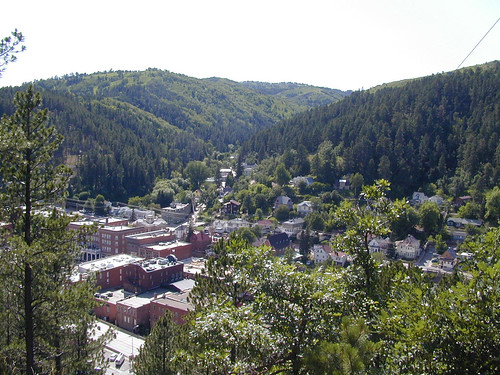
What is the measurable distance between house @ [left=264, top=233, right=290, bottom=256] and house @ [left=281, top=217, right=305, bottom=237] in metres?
1.92

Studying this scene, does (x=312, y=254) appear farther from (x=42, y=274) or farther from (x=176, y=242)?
(x=42, y=274)

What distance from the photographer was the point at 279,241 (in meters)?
34.9

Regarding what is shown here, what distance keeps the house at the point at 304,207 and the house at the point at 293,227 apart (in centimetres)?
271

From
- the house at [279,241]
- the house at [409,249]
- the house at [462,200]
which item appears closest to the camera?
the house at [409,249]

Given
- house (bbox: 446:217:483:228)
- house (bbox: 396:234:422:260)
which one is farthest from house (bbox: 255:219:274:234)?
house (bbox: 446:217:483:228)

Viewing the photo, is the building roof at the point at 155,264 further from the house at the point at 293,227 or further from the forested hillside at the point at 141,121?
the forested hillside at the point at 141,121

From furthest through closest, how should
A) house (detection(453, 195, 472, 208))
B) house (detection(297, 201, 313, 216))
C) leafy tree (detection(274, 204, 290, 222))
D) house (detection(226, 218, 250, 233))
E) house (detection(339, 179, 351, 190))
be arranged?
house (detection(339, 179, 351, 190)) → house (detection(297, 201, 313, 216)) → leafy tree (detection(274, 204, 290, 222)) → house (detection(226, 218, 250, 233)) → house (detection(453, 195, 472, 208))

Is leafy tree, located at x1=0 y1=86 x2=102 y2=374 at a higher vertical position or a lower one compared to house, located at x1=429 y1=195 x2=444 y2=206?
higher

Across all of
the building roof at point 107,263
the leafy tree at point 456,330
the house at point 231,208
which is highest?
the leafy tree at point 456,330

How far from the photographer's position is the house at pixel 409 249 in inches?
1225

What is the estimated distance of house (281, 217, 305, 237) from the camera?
124 ft

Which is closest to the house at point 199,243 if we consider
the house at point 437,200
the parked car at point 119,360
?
the parked car at point 119,360

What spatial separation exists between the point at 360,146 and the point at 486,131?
13.4 metres

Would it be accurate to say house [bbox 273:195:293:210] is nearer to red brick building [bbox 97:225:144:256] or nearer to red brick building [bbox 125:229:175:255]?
red brick building [bbox 125:229:175:255]
